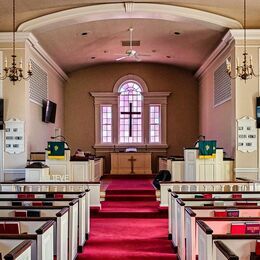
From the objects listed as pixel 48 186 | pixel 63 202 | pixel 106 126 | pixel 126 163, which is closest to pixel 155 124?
pixel 106 126

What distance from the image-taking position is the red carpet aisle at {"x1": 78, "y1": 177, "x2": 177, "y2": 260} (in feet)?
21.4

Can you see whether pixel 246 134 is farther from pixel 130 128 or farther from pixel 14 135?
pixel 130 128

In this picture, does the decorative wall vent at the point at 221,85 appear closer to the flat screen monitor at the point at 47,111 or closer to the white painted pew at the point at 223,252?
the flat screen monitor at the point at 47,111

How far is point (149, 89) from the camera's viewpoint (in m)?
18.0

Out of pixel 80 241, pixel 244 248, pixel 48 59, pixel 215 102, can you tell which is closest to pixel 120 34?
pixel 48 59

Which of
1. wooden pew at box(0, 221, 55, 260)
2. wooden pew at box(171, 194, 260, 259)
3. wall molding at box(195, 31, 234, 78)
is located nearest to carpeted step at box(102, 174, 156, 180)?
wall molding at box(195, 31, 234, 78)

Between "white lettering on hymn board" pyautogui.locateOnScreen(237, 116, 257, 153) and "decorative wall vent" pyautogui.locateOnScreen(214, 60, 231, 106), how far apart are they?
1235 millimetres

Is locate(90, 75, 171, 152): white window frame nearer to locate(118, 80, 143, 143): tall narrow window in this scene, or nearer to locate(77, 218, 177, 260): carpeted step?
locate(118, 80, 143, 143): tall narrow window

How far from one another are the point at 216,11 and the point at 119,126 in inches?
318

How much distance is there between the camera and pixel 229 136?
11992 millimetres

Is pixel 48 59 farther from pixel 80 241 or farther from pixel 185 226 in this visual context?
pixel 185 226

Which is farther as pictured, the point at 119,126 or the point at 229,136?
the point at 119,126

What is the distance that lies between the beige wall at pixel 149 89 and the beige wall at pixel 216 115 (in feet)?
2.10

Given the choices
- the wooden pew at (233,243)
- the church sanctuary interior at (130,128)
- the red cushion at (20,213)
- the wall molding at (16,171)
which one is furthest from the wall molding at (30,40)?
the wooden pew at (233,243)
